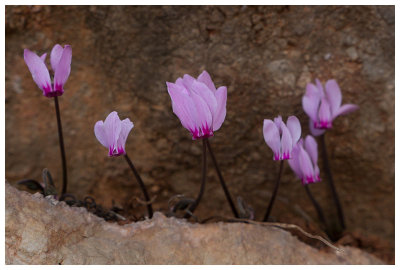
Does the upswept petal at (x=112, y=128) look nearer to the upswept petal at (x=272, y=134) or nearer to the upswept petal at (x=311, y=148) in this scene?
the upswept petal at (x=272, y=134)

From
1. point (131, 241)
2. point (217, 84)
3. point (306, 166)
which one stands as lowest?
point (131, 241)

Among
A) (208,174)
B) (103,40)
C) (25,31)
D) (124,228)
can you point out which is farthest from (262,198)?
(25,31)

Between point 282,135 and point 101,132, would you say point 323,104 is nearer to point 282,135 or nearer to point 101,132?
point 282,135

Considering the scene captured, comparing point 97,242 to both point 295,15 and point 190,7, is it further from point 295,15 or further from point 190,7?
point 295,15

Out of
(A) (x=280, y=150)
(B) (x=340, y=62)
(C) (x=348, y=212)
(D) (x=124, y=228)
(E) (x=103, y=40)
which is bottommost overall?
(C) (x=348, y=212)

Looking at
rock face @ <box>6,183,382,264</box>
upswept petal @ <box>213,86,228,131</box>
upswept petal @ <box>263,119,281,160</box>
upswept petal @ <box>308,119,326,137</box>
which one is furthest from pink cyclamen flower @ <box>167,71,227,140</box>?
upswept petal @ <box>308,119,326,137</box>

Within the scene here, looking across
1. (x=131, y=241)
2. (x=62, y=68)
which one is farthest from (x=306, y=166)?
(x=62, y=68)
